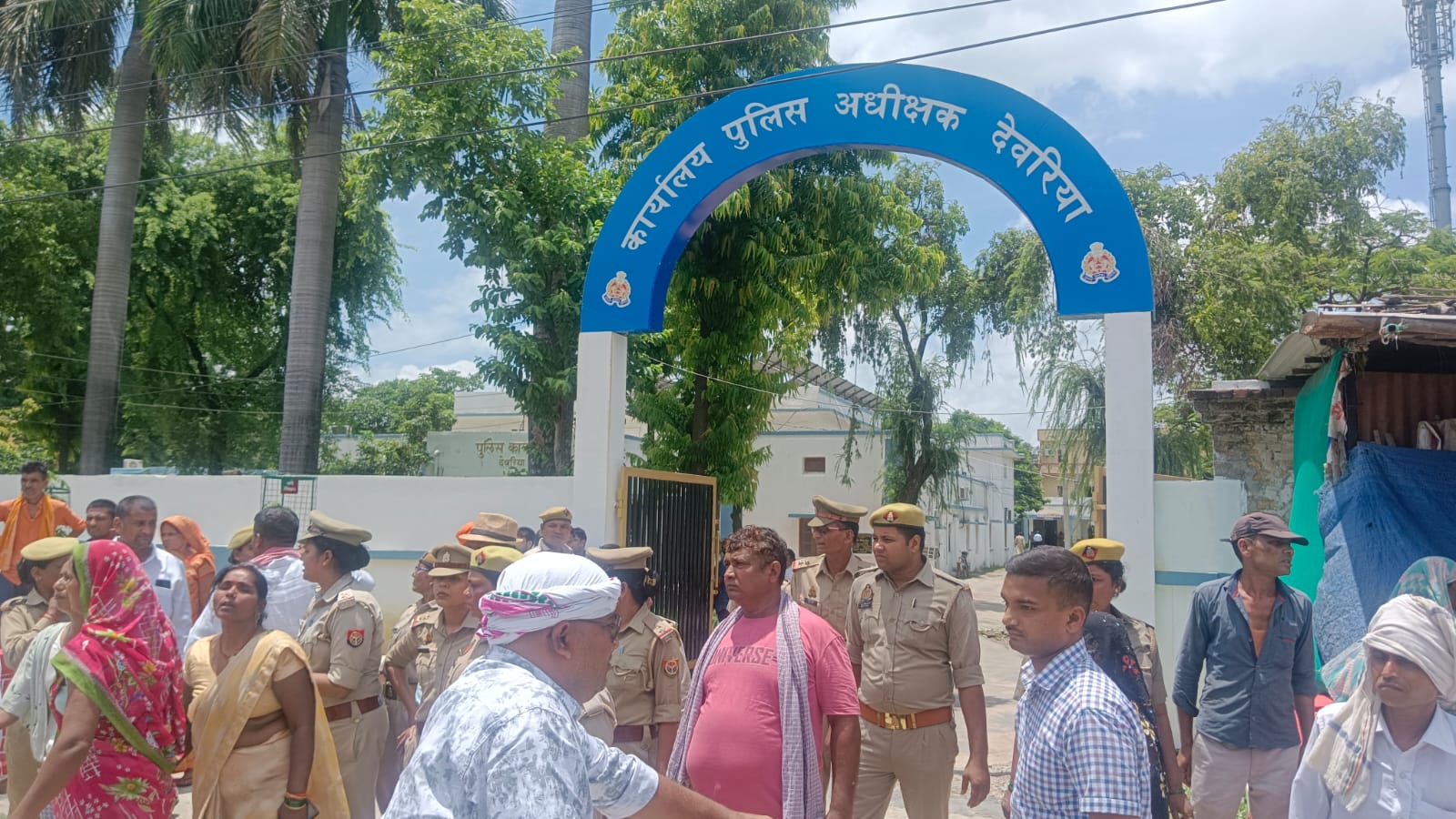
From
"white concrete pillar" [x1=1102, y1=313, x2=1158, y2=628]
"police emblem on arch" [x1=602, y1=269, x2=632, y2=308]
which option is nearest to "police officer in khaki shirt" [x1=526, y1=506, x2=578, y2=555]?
"police emblem on arch" [x1=602, y1=269, x2=632, y2=308]

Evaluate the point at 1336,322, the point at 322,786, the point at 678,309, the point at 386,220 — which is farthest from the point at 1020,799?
the point at 386,220

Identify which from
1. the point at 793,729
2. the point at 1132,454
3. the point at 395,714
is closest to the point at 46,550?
the point at 395,714

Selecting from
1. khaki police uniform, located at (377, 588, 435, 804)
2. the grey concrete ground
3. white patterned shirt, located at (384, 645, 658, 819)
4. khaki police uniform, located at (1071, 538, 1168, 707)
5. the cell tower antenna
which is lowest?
the grey concrete ground

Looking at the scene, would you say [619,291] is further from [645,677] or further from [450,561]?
[645,677]

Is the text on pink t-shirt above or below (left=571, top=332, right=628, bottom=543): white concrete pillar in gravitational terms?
below

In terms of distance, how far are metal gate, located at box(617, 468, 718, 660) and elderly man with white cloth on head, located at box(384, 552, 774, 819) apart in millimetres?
5364

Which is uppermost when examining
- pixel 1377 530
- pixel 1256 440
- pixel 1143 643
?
pixel 1256 440

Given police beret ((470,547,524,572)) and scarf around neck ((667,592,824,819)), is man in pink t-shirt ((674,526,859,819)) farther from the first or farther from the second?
police beret ((470,547,524,572))

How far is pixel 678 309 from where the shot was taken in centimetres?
1259

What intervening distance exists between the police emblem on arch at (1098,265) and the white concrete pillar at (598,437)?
335 cm

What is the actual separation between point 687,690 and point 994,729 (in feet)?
18.3

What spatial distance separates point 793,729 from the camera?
366 centimetres

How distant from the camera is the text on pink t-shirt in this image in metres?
3.66

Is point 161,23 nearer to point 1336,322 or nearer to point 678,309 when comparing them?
point 678,309
